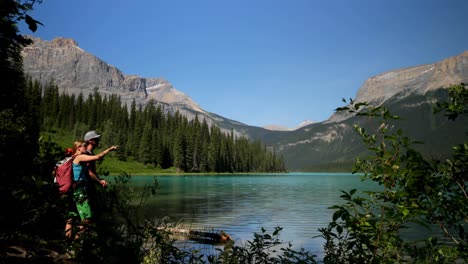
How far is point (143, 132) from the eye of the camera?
14125cm

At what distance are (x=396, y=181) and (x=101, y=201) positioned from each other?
311 cm

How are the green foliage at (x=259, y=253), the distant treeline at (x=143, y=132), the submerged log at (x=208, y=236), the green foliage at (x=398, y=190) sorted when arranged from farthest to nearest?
the distant treeline at (x=143, y=132)
the submerged log at (x=208, y=236)
the green foliage at (x=259, y=253)
the green foliage at (x=398, y=190)

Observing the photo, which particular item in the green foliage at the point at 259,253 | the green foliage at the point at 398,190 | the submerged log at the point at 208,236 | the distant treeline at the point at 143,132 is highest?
the distant treeline at the point at 143,132

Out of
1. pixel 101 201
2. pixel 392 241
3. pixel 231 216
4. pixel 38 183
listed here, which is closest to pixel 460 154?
pixel 392 241

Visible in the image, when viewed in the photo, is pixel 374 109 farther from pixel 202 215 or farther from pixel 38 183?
pixel 202 215

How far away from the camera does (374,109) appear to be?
4078 millimetres

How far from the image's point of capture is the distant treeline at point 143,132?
136m

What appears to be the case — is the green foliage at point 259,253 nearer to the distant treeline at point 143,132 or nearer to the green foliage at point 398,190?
the green foliage at point 398,190

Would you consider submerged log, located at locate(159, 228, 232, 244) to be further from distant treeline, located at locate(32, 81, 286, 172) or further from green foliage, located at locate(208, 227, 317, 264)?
distant treeline, located at locate(32, 81, 286, 172)

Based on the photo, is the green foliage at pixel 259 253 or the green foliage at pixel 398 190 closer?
the green foliage at pixel 398 190

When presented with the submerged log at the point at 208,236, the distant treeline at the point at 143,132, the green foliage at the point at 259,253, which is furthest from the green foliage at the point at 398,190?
the distant treeline at the point at 143,132

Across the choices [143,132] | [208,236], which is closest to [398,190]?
[208,236]

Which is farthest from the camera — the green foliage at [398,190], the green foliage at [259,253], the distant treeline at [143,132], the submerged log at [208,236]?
the distant treeline at [143,132]

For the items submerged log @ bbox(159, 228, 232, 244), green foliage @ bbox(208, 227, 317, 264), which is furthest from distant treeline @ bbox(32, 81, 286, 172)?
green foliage @ bbox(208, 227, 317, 264)
